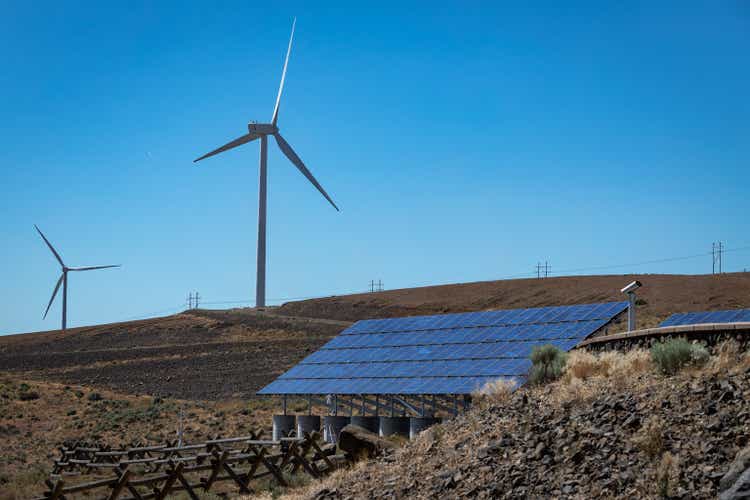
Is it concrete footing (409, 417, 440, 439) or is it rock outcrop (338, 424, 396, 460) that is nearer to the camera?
rock outcrop (338, 424, 396, 460)

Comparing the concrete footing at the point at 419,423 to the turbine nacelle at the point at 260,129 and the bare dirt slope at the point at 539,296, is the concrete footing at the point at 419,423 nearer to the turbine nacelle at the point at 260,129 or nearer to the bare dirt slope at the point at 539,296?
the bare dirt slope at the point at 539,296

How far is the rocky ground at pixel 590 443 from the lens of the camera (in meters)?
18.0

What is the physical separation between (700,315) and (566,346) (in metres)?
7.78

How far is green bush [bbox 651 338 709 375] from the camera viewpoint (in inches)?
879

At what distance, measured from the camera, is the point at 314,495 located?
26.2 m

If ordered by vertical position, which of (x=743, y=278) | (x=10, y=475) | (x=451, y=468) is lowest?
(x=10, y=475)

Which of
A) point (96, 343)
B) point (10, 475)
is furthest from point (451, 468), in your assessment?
point (96, 343)

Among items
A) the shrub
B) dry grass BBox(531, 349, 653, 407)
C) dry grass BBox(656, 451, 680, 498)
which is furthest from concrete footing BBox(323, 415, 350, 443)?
dry grass BBox(656, 451, 680, 498)

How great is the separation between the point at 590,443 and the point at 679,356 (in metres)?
3.86

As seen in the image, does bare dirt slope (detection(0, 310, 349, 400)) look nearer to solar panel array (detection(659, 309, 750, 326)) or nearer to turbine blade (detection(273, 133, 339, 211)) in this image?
turbine blade (detection(273, 133, 339, 211))

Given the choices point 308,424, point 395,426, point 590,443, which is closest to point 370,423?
point 395,426

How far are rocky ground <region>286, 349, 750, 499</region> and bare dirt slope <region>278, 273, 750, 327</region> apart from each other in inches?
2442

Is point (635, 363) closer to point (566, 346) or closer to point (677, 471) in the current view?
point (677, 471)

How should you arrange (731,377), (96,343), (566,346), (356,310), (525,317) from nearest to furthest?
(731,377) < (566,346) < (525,317) < (96,343) < (356,310)
